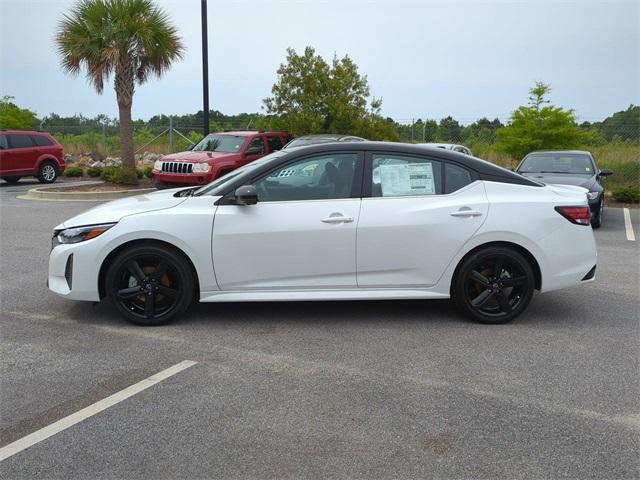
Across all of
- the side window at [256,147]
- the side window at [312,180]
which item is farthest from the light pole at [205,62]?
the side window at [312,180]

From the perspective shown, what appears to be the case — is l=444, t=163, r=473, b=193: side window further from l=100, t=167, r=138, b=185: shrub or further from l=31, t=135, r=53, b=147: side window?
l=31, t=135, r=53, b=147: side window

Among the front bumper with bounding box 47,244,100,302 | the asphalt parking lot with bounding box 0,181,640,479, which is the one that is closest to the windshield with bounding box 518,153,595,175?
the asphalt parking lot with bounding box 0,181,640,479

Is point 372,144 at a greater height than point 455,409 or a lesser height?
greater

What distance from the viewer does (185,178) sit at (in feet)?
47.2

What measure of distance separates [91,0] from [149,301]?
14.2m

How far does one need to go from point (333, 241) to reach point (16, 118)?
1268 inches

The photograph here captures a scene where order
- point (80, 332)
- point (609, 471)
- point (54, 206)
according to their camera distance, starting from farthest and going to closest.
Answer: point (54, 206)
point (80, 332)
point (609, 471)

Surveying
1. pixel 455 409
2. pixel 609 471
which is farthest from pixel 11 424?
pixel 609 471

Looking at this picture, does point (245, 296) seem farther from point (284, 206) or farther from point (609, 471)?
point (609, 471)

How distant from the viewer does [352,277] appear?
543 cm

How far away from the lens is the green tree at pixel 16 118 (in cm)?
3194

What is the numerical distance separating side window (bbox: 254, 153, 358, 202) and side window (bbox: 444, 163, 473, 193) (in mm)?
812

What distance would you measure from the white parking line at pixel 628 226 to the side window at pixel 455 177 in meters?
6.29

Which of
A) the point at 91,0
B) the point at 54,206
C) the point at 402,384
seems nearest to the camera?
the point at 402,384
